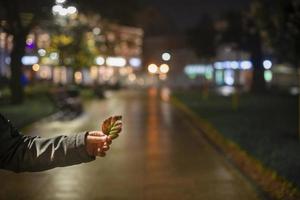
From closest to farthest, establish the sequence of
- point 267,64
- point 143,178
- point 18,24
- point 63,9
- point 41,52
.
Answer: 1. point 143,178
2. point 63,9
3. point 18,24
4. point 41,52
5. point 267,64

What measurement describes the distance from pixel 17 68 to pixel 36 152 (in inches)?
1180

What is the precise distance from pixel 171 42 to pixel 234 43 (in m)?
57.3

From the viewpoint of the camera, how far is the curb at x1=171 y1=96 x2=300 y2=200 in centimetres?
889

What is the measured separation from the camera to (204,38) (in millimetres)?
66062

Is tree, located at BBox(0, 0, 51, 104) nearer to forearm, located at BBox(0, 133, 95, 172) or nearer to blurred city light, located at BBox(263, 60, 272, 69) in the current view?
forearm, located at BBox(0, 133, 95, 172)

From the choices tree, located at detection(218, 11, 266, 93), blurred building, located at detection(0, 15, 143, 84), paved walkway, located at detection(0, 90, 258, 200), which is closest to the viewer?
paved walkway, located at detection(0, 90, 258, 200)

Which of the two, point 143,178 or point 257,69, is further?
point 257,69

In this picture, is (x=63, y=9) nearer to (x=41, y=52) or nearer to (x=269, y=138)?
(x=269, y=138)

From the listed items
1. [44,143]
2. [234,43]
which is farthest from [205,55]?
[44,143]

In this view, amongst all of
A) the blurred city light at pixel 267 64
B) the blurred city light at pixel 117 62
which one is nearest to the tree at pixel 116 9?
the blurred city light at pixel 267 64

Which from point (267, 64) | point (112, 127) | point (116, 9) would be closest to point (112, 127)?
point (112, 127)

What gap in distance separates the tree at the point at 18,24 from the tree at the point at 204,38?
35.0 m

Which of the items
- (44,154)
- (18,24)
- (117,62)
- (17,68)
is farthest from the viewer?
(117,62)

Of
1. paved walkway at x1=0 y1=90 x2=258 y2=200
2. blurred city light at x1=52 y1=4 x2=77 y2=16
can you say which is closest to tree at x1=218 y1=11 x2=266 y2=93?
blurred city light at x1=52 y1=4 x2=77 y2=16
